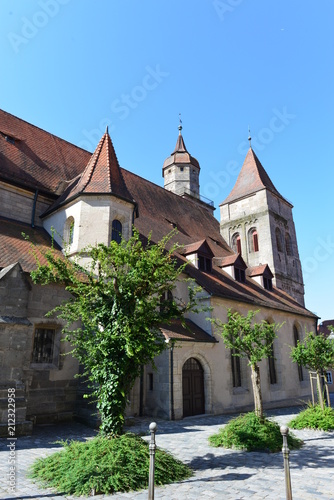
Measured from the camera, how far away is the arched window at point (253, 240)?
26.3 metres

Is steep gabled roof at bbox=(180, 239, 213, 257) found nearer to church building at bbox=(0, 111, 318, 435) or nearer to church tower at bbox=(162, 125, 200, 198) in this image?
church building at bbox=(0, 111, 318, 435)

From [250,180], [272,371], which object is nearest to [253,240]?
[250,180]

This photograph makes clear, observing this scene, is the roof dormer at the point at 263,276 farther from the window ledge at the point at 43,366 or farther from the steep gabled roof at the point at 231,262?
the window ledge at the point at 43,366

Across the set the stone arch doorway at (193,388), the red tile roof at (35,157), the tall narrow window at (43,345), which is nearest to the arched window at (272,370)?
the stone arch doorway at (193,388)

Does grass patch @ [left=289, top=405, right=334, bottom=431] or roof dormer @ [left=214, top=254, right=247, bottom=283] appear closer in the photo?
grass patch @ [left=289, top=405, right=334, bottom=431]

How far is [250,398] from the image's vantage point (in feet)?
54.5

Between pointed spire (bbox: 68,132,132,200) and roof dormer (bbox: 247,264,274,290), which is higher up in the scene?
pointed spire (bbox: 68,132,132,200)

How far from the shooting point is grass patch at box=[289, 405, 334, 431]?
1097cm

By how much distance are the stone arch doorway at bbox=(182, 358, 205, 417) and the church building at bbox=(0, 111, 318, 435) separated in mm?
38

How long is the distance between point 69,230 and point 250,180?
18820 mm

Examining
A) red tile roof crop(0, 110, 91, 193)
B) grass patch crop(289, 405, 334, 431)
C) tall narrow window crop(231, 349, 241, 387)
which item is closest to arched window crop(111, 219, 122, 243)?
red tile roof crop(0, 110, 91, 193)

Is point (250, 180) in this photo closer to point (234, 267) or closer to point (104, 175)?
point (234, 267)

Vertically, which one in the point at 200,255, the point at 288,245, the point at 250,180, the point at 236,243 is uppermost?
the point at 250,180

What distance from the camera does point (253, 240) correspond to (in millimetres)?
26609
